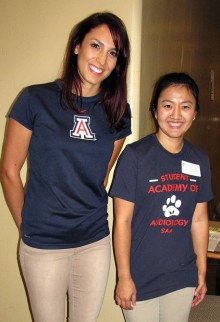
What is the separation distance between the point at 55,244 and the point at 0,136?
2.53 ft

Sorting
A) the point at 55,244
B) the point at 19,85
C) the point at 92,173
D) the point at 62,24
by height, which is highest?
the point at 62,24

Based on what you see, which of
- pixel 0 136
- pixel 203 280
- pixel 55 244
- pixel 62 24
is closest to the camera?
pixel 55 244

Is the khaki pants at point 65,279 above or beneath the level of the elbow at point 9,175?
beneath

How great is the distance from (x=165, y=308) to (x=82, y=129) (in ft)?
2.55

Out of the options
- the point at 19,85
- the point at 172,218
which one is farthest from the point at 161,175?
the point at 19,85

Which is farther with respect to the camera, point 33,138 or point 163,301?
point 163,301

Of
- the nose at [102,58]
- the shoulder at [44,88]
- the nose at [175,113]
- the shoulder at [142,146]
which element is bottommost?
the shoulder at [142,146]

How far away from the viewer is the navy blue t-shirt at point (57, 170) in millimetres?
1162

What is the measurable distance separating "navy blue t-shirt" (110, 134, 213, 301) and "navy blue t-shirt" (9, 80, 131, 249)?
13cm

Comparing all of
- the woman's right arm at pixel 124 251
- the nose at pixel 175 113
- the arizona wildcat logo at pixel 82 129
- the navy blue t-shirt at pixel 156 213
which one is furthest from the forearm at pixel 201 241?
the arizona wildcat logo at pixel 82 129

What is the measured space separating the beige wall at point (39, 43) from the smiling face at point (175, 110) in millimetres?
269

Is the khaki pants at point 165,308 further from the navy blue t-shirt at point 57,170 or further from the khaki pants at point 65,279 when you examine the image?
the navy blue t-shirt at point 57,170

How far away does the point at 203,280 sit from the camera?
4.58ft

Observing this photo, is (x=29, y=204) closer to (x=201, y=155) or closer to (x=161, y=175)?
(x=161, y=175)
